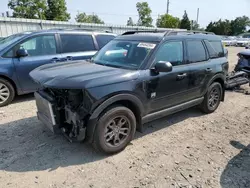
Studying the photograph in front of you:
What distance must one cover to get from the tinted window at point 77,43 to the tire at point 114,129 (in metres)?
3.45

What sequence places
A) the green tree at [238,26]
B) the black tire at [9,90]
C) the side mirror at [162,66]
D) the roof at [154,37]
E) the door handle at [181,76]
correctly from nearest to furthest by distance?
the side mirror at [162,66], the roof at [154,37], the door handle at [181,76], the black tire at [9,90], the green tree at [238,26]

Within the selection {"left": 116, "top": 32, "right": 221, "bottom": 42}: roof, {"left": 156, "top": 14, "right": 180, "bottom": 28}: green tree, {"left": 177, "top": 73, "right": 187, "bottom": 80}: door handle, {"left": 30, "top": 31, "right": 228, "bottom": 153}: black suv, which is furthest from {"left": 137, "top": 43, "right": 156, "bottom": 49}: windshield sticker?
{"left": 156, "top": 14, "right": 180, "bottom": 28}: green tree

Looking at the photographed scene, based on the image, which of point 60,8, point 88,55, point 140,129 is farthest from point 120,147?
point 60,8

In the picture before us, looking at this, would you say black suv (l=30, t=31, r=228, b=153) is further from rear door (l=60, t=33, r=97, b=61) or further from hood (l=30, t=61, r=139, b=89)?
rear door (l=60, t=33, r=97, b=61)

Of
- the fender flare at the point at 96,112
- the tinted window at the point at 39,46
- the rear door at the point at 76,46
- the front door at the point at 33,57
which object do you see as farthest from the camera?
the rear door at the point at 76,46

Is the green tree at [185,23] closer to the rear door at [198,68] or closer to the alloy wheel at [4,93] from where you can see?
the rear door at [198,68]

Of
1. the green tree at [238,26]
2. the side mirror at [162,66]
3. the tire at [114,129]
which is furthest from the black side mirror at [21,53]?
the green tree at [238,26]

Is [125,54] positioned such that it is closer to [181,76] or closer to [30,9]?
[181,76]

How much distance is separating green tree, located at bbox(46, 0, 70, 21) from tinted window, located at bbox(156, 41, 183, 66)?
125 feet

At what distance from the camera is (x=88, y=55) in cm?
622

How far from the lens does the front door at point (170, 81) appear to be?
3633 millimetres

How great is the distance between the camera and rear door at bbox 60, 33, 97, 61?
5938 mm

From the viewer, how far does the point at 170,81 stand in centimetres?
384

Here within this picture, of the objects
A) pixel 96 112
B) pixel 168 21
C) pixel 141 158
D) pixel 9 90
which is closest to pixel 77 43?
pixel 9 90
